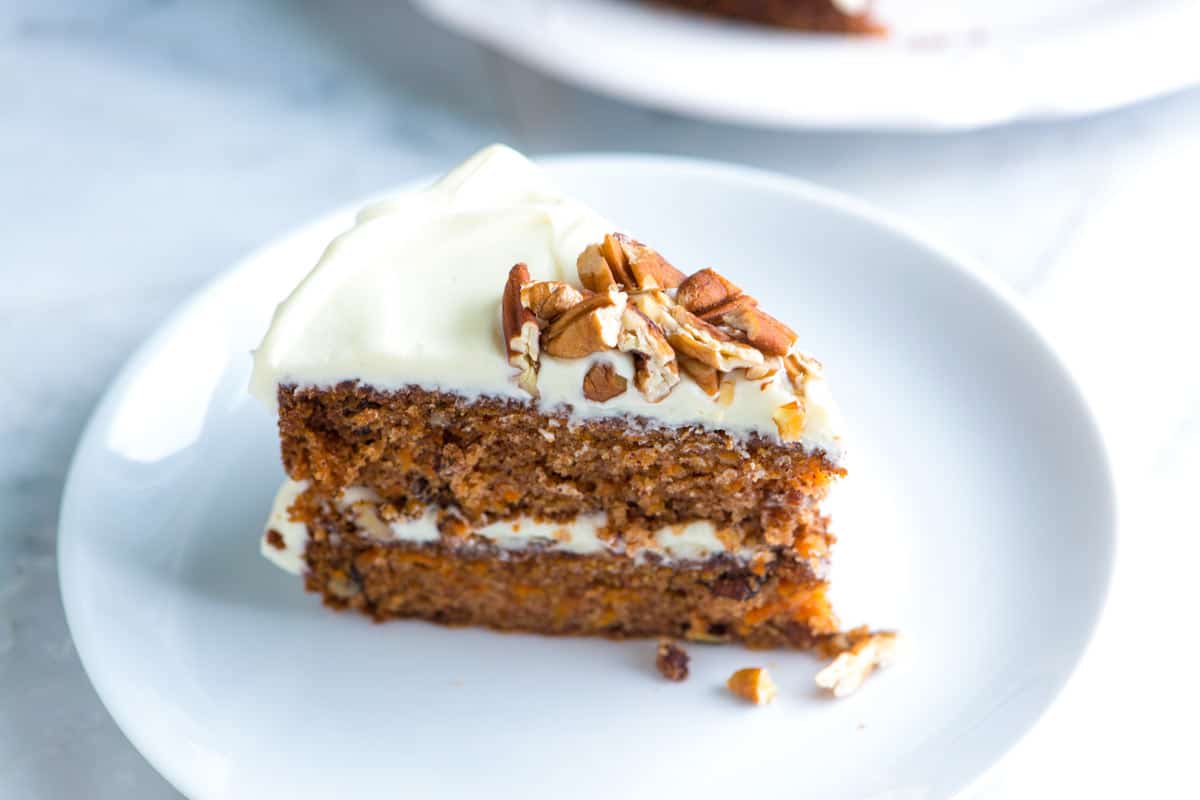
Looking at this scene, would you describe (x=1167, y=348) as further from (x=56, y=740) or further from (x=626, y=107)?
(x=56, y=740)

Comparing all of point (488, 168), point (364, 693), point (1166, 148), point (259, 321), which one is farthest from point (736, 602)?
point (1166, 148)

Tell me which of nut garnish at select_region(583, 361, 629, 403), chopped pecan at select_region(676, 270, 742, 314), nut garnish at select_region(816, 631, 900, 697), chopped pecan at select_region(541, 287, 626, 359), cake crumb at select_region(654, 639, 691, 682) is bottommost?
cake crumb at select_region(654, 639, 691, 682)

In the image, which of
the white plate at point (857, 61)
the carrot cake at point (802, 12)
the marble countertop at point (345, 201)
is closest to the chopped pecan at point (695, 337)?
the marble countertop at point (345, 201)

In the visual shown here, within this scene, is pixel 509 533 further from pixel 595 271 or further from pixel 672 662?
pixel 595 271

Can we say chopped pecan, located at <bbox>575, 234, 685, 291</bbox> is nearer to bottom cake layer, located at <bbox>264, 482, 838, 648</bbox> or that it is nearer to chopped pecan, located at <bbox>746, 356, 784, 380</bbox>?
chopped pecan, located at <bbox>746, 356, 784, 380</bbox>

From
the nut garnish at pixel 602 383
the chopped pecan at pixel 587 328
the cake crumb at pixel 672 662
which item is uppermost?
the chopped pecan at pixel 587 328

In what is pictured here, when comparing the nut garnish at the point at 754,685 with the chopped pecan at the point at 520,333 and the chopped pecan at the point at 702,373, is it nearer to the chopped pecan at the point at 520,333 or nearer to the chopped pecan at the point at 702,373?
the chopped pecan at the point at 702,373

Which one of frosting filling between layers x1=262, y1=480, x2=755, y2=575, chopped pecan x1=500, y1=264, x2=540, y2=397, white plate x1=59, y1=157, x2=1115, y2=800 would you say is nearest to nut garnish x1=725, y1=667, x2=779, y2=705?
white plate x1=59, y1=157, x2=1115, y2=800
